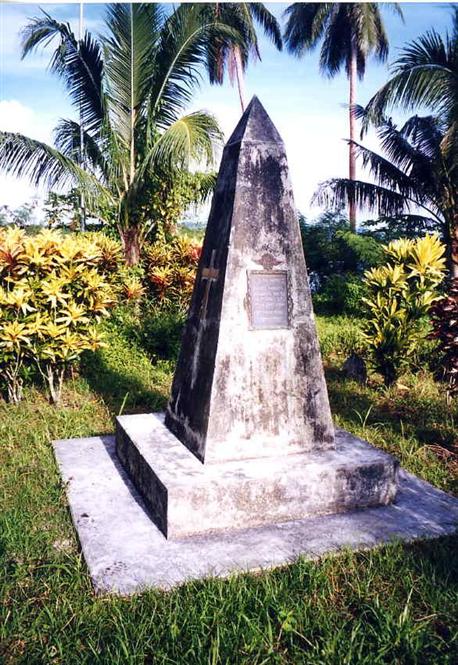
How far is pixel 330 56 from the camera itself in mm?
21953

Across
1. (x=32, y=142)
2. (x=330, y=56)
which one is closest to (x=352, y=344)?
(x=32, y=142)

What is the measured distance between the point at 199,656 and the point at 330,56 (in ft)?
76.4

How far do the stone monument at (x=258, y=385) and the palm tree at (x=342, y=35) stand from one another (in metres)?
16.0

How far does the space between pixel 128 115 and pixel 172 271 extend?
2.75 metres

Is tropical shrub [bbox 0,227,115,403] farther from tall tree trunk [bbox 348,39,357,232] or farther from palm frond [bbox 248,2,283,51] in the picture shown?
palm frond [bbox 248,2,283,51]

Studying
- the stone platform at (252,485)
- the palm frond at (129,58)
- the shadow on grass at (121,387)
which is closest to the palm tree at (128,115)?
the palm frond at (129,58)

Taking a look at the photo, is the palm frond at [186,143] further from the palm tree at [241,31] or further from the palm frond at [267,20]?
the palm frond at [267,20]

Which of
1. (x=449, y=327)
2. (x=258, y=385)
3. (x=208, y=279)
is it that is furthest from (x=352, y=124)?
(x=258, y=385)

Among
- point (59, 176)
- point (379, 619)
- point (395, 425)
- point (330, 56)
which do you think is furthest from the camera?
point (330, 56)

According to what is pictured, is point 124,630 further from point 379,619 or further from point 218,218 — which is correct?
point 218,218

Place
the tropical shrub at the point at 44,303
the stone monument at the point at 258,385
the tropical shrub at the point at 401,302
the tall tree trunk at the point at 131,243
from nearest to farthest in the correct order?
the stone monument at the point at 258,385
the tropical shrub at the point at 44,303
the tropical shrub at the point at 401,302
the tall tree trunk at the point at 131,243

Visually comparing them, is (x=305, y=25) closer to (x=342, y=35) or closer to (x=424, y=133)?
(x=342, y=35)

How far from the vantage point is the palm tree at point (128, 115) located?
29.5ft

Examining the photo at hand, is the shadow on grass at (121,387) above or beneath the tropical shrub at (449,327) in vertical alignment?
beneath
